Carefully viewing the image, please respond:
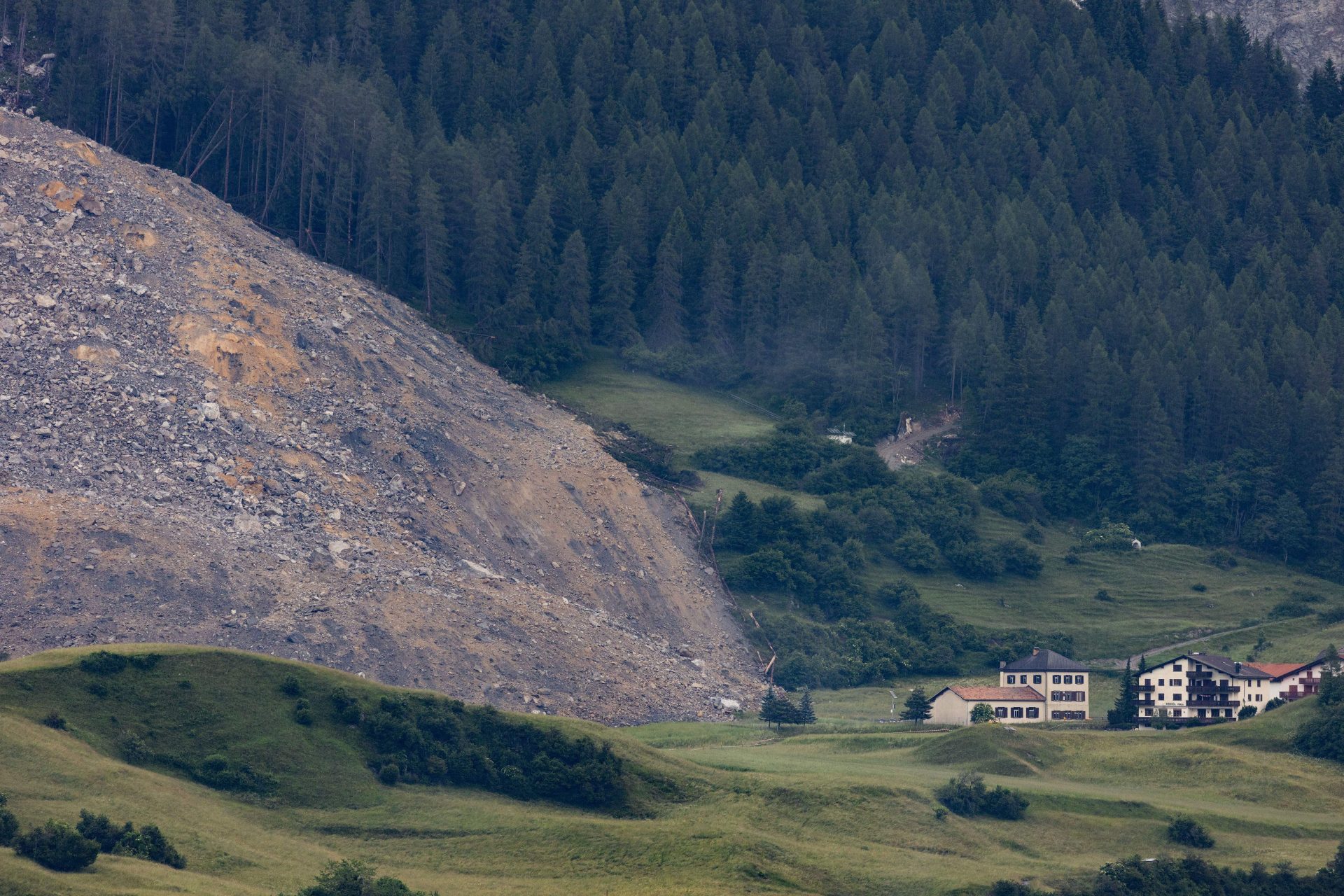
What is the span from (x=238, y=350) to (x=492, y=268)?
3453 centimetres

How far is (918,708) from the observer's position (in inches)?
3893

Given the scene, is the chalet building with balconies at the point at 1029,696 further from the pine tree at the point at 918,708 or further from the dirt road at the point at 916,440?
the dirt road at the point at 916,440

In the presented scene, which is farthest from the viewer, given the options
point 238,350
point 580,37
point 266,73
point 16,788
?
point 580,37

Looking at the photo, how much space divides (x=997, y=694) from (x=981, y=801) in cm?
1936

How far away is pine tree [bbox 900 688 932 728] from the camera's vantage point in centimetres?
9862

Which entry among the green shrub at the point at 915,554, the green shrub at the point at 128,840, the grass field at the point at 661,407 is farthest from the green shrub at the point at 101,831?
the green shrub at the point at 915,554

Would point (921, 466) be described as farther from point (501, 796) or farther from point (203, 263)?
point (501, 796)

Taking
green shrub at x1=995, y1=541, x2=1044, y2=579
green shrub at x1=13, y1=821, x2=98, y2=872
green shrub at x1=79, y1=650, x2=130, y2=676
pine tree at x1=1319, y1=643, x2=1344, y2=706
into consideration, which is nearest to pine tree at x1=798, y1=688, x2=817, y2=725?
pine tree at x1=1319, y1=643, x2=1344, y2=706

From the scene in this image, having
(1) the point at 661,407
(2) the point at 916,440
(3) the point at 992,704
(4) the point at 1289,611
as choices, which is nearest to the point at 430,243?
(1) the point at 661,407

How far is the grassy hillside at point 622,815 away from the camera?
217ft

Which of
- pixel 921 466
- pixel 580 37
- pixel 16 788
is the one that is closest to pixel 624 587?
pixel 921 466

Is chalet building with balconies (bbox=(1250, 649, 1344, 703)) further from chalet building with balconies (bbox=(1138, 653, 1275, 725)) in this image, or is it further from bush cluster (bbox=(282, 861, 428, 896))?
bush cluster (bbox=(282, 861, 428, 896))

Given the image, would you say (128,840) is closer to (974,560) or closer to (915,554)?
(915,554)

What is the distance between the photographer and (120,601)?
281 ft
